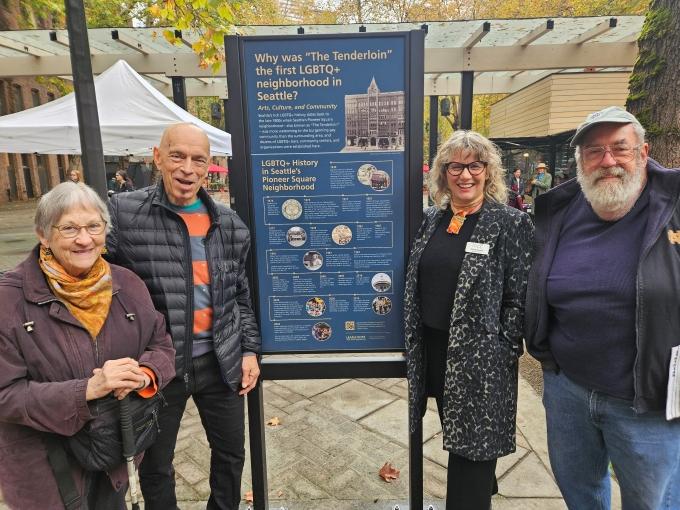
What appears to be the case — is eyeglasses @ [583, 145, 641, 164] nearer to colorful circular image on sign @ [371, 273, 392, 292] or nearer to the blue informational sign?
the blue informational sign

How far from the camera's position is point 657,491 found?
1674 mm

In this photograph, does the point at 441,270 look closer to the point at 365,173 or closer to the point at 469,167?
the point at 469,167

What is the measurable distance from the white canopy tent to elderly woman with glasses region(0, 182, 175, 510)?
4.47 m

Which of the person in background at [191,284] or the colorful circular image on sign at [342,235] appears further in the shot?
the colorful circular image on sign at [342,235]

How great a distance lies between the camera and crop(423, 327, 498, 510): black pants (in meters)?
2.06

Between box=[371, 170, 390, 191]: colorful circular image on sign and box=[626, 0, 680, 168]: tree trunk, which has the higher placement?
box=[626, 0, 680, 168]: tree trunk

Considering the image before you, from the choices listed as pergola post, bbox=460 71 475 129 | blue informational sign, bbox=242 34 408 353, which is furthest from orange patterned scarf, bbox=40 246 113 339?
pergola post, bbox=460 71 475 129

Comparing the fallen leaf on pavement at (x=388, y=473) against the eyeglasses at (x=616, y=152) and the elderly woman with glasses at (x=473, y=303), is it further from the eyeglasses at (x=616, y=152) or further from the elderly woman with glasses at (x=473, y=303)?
the eyeglasses at (x=616, y=152)

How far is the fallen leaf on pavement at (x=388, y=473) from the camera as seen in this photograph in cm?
304

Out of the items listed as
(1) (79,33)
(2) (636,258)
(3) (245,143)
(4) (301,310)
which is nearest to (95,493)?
(4) (301,310)

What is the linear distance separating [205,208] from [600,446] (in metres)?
2.02

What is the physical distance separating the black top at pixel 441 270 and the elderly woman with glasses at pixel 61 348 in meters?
1.18

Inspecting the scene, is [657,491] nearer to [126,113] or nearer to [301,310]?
[301,310]

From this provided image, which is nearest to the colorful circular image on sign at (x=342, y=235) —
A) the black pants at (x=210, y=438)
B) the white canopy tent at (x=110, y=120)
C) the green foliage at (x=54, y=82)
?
the black pants at (x=210, y=438)
